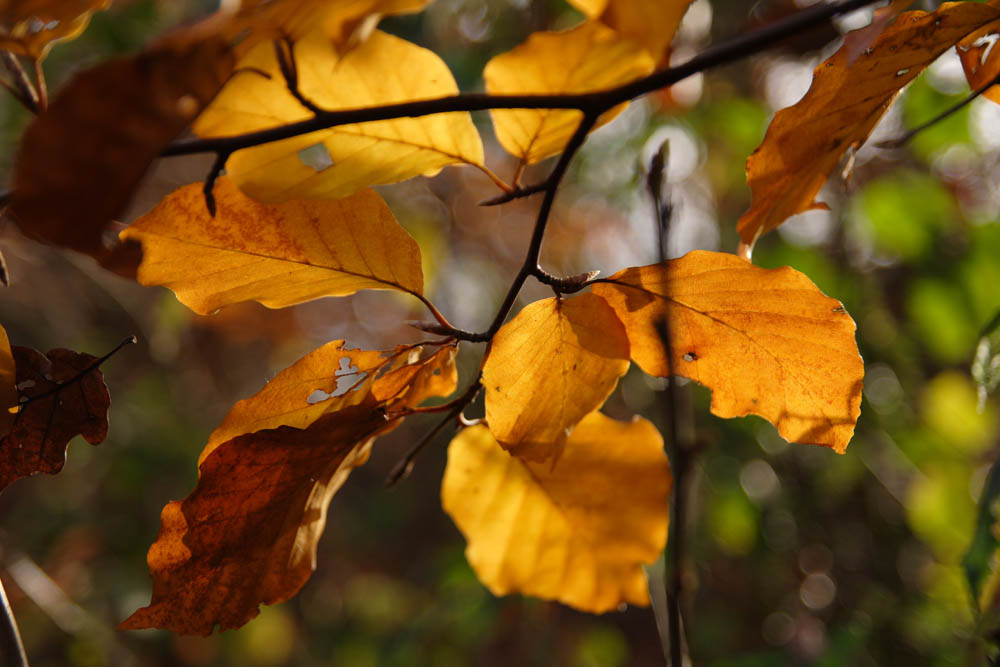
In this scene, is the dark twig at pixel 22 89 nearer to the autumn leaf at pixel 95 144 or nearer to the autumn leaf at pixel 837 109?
the autumn leaf at pixel 95 144

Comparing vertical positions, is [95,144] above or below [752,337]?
above

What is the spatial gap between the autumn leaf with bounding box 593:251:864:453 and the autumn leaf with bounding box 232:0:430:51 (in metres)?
0.21

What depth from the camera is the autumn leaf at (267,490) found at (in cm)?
42

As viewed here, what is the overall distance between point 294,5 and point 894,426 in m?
1.63

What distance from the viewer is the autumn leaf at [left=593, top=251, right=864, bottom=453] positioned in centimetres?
42

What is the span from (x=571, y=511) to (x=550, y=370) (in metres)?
0.18

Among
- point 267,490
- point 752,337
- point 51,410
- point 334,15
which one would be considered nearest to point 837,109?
point 752,337

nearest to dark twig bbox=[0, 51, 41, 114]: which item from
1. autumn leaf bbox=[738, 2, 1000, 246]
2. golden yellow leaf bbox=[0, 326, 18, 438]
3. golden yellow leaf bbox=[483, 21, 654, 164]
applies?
golden yellow leaf bbox=[0, 326, 18, 438]

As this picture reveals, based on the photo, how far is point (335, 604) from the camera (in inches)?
142

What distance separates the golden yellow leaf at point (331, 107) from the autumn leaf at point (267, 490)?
0.39 ft

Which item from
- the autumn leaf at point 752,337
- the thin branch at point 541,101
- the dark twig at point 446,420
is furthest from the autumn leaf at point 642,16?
the dark twig at point 446,420

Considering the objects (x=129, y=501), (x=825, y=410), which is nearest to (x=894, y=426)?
(x=825, y=410)

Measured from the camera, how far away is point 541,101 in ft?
1.19

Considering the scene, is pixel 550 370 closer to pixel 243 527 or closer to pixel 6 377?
pixel 243 527
